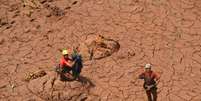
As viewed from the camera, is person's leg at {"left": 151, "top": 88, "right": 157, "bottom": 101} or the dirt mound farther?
the dirt mound

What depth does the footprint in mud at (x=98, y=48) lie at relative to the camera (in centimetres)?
1323

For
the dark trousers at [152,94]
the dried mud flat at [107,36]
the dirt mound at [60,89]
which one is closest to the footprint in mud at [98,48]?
the dried mud flat at [107,36]

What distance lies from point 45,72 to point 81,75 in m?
1.12

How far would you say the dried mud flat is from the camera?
11.9 m

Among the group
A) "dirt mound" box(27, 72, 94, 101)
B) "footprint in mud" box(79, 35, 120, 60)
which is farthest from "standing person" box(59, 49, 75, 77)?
"footprint in mud" box(79, 35, 120, 60)

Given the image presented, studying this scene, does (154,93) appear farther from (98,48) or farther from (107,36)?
(107,36)

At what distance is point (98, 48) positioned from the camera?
13367mm

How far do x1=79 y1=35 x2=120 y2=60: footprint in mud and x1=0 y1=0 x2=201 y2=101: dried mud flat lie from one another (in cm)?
22

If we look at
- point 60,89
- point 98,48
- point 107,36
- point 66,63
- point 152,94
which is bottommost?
point 152,94

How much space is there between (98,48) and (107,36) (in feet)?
2.69

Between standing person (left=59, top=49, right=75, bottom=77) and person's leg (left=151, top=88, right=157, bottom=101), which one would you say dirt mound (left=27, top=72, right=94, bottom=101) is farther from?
person's leg (left=151, top=88, right=157, bottom=101)

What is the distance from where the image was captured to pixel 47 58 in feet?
44.1

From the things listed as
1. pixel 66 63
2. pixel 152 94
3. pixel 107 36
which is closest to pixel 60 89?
pixel 66 63

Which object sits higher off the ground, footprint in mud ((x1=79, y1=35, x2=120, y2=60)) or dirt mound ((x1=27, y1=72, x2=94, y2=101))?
footprint in mud ((x1=79, y1=35, x2=120, y2=60))
